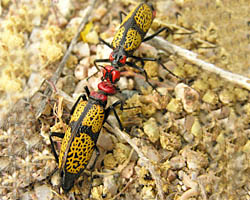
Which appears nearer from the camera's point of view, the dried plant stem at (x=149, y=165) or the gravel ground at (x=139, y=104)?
the dried plant stem at (x=149, y=165)

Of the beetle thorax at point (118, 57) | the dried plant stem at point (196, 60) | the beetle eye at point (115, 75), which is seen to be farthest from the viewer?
the beetle thorax at point (118, 57)

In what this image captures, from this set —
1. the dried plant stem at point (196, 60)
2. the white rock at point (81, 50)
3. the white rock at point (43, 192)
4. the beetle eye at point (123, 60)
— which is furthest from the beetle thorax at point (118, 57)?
the white rock at point (43, 192)

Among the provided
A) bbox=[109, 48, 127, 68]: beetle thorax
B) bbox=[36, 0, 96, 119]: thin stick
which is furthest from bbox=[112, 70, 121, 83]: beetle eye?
bbox=[36, 0, 96, 119]: thin stick

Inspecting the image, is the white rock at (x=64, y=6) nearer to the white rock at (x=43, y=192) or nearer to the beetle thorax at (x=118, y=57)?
the beetle thorax at (x=118, y=57)

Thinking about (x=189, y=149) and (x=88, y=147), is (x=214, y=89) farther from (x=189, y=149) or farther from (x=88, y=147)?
(x=88, y=147)

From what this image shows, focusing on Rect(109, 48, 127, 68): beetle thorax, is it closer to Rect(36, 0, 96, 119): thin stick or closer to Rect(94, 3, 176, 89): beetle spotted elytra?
Rect(94, 3, 176, 89): beetle spotted elytra

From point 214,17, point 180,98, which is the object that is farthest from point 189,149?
point 214,17
